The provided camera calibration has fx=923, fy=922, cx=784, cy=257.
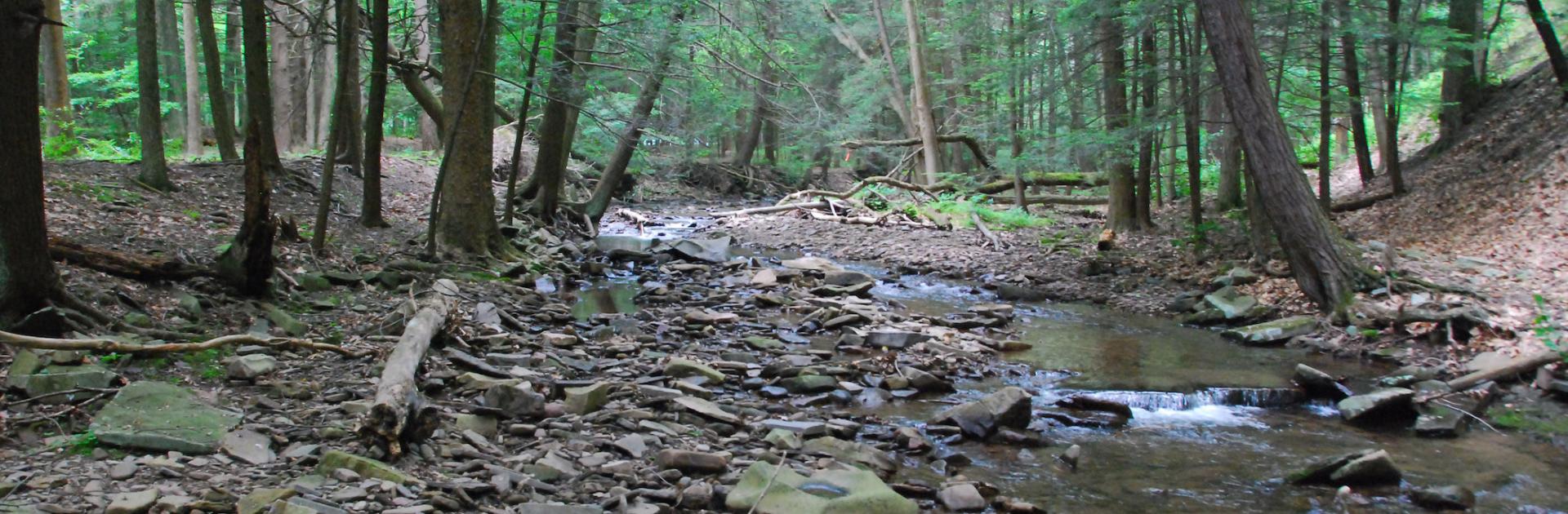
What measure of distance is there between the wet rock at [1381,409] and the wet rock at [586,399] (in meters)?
5.47

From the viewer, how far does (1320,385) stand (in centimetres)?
754

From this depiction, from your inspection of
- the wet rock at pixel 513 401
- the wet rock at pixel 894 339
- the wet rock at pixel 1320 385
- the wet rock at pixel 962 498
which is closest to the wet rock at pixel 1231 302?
the wet rock at pixel 1320 385

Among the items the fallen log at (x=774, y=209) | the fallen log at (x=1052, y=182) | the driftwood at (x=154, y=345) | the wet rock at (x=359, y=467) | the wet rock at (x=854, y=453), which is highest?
the fallen log at (x=1052, y=182)

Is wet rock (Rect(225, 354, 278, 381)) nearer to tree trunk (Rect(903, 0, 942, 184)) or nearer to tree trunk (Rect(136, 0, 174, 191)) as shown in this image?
tree trunk (Rect(136, 0, 174, 191))

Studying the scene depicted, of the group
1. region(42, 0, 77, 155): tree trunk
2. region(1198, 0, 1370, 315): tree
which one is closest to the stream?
region(1198, 0, 1370, 315): tree

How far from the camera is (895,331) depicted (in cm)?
927

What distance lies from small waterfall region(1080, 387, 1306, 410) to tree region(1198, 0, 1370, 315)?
2.99 meters

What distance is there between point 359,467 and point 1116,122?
1385 cm

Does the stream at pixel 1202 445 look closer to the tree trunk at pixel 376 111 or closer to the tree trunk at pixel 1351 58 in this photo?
the tree trunk at pixel 376 111

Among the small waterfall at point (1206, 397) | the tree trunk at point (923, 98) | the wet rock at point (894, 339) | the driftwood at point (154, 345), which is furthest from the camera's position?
the tree trunk at point (923, 98)

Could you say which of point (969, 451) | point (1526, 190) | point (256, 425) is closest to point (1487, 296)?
point (1526, 190)

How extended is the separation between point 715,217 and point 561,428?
56.8 feet

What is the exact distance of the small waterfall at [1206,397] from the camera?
7.29 m

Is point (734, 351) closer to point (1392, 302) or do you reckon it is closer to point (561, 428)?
point (561, 428)
